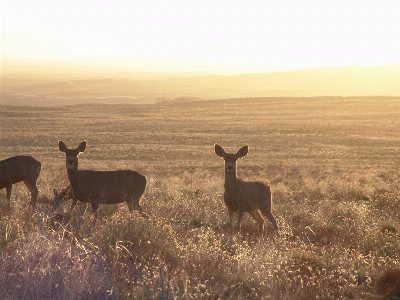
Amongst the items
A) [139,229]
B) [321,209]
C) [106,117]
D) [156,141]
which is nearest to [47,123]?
[106,117]

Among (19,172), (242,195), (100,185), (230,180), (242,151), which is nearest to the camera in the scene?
(242,195)

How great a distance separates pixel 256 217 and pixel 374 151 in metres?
34.8

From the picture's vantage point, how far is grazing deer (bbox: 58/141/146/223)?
1250cm

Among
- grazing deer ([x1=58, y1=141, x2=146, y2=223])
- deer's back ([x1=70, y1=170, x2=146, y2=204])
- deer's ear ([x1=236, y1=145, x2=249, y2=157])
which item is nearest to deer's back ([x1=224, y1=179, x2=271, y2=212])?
deer's ear ([x1=236, y1=145, x2=249, y2=157])

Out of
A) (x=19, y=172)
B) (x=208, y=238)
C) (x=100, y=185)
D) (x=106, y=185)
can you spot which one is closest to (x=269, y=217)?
(x=208, y=238)

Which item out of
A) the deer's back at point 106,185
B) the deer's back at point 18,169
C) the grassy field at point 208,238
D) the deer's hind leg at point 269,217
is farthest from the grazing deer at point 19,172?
the deer's hind leg at point 269,217

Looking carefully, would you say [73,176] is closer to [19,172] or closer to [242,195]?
[19,172]

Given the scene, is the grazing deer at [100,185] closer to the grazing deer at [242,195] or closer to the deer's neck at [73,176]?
the deer's neck at [73,176]

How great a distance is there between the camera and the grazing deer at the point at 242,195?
1192 centimetres

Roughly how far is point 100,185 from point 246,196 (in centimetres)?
304

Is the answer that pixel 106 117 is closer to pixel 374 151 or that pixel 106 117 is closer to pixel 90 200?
pixel 374 151

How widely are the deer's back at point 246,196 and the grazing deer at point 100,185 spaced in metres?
1.97

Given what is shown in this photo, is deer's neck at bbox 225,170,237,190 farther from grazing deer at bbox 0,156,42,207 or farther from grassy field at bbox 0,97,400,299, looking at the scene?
grazing deer at bbox 0,156,42,207

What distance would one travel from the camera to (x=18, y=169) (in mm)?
15008
